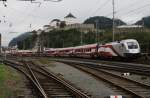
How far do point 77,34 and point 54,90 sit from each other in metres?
146

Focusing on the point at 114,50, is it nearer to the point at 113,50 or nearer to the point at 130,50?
the point at 113,50

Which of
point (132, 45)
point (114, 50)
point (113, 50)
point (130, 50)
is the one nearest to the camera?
point (130, 50)

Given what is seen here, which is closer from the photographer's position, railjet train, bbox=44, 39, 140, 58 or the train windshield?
railjet train, bbox=44, 39, 140, 58

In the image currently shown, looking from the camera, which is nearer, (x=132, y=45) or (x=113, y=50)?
(x=132, y=45)

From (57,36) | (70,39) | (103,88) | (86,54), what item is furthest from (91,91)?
(57,36)

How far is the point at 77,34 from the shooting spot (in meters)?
166

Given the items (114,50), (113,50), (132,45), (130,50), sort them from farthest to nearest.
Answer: (113,50) < (114,50) < (132,45) < (130,50)

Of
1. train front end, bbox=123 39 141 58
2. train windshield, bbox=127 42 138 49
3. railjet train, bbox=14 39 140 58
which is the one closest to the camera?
train front end, bbox=123 39 141 58

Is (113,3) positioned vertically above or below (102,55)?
above

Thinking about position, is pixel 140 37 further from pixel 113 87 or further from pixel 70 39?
pixel 70 39

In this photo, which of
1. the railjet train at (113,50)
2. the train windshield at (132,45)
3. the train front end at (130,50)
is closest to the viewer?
the train front end at (130,50)

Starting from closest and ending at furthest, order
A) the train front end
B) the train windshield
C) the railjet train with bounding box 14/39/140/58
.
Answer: the train front end
the railjet train with bounding box 14/39/140/58
the train windshield

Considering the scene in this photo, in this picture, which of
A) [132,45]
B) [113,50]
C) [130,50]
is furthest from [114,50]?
[130,50]

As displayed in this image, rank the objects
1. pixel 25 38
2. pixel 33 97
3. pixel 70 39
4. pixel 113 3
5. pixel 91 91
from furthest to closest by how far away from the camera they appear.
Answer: pixel 25 38 < pixel 70 39 < pixel 113 3 < pixel 91 91 < pixel 33 97
